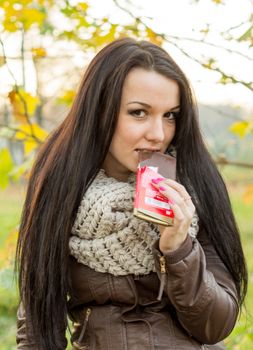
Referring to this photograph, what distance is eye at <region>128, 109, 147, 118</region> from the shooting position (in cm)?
214

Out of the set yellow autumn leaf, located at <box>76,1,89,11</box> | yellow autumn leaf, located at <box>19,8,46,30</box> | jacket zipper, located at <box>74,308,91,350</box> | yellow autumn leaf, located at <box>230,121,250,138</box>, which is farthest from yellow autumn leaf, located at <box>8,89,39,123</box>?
jacket zipper, located at <box>74,308,91,350</box>

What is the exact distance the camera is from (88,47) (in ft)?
11.0

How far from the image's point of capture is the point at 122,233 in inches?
83.0

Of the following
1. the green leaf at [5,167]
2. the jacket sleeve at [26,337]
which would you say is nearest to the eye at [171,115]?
the jacket sleeve at [26,337]

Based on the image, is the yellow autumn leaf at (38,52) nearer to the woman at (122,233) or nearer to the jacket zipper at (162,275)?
the woman at (122,233)

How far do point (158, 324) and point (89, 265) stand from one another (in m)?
0.27

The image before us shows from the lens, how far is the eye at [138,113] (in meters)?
2.14

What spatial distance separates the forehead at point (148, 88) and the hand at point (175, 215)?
284 millimetres

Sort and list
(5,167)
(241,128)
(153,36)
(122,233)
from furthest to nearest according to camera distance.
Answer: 1. (241,128)
2. (5,167)
3. (153,36)
4. (122,233)

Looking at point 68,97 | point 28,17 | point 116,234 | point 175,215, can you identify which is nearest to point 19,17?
point 28,17

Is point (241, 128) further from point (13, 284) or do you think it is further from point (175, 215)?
point (175, 215)

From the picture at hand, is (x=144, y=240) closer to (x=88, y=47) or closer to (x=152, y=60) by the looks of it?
(x=152, y=60)

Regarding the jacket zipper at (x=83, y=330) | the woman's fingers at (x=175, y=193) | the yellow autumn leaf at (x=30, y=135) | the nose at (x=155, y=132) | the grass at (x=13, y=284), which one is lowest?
the grass at (x=13, y=284)

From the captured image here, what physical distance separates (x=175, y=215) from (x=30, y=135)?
1.52m
